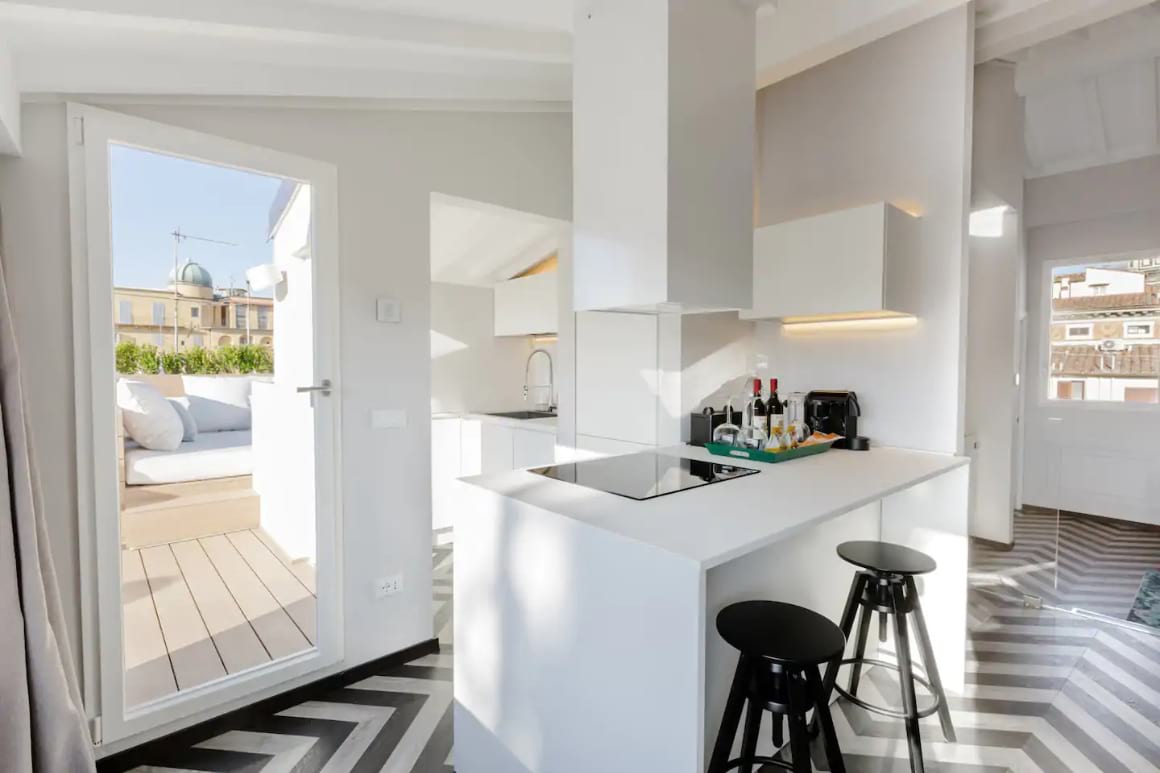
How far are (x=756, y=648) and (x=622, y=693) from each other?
0.33 m

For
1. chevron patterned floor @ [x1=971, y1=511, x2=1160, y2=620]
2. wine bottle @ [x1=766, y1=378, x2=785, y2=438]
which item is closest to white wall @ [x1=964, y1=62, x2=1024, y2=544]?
chevron patterned floor @ [x1=971, y1=511, x2=1160, y2=620]

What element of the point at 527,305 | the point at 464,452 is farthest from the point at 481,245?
the point at 464,452

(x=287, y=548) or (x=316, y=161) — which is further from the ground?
(x=316, y=161)

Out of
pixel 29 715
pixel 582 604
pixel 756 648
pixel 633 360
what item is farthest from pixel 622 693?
pixel 633 360

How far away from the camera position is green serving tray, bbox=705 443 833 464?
220 centimetres

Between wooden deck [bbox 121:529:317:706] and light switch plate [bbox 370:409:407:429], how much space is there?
0.72 meters

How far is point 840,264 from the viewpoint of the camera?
7.74 ft

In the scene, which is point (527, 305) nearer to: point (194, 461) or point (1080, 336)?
point (194, 461)

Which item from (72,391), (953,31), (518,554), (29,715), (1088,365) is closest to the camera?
(29,715)

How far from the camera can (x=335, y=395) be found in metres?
2.26

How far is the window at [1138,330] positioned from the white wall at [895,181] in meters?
1.96

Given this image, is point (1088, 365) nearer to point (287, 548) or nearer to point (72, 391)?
point (287, 548)

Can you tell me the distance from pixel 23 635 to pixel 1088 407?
5.15 meters

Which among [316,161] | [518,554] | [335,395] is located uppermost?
[316,161]
